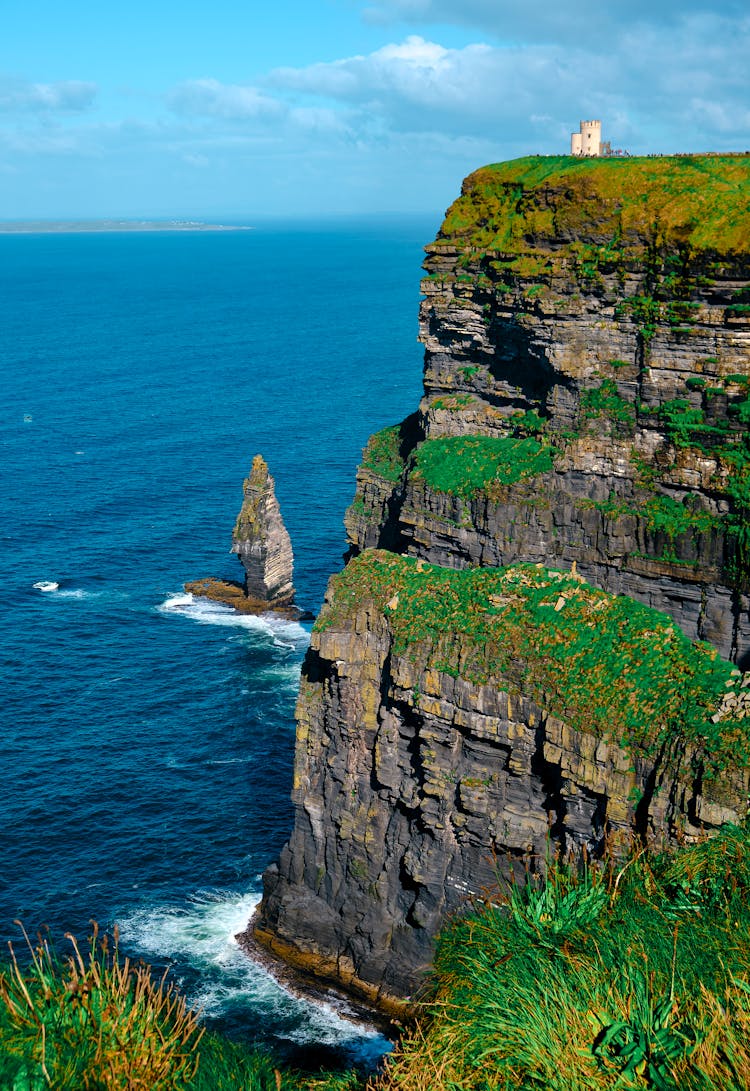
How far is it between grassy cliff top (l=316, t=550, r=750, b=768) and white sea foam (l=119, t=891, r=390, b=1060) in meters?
18.7

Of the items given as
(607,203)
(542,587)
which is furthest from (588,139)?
(542,587)

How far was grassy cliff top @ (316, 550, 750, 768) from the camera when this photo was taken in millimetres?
48594

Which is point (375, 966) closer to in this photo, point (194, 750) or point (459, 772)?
point (459, 772)

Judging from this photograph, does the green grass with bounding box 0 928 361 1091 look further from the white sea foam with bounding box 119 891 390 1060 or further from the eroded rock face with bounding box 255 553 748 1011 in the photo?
the white sea foam with bounding box 119 891 390 1060

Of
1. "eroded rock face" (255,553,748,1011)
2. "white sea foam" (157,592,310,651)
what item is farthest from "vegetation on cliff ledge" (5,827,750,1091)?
"white sea foam" (157,592,310,651)

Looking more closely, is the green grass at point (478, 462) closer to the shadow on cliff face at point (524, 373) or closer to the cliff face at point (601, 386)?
the cliff face at point (601, 386)

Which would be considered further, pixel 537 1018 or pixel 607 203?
pixel 607 203

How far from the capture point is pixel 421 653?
5441 cm

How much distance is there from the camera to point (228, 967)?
198ft

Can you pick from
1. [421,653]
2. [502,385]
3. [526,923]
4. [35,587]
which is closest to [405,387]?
[35,587]

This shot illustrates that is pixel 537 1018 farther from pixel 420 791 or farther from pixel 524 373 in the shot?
pixel 524 373

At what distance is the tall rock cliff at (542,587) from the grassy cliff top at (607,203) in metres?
0.18

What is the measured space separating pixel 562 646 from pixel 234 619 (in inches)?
2272

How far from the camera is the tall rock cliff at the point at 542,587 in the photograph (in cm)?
4988
